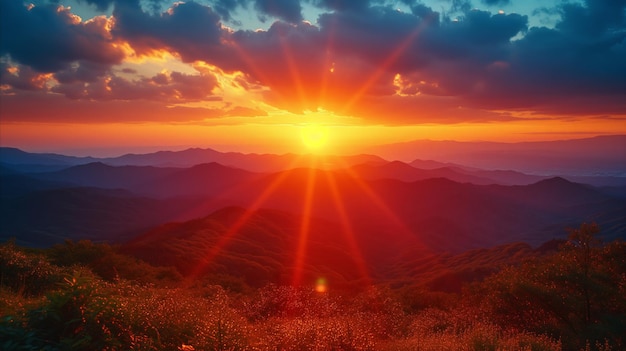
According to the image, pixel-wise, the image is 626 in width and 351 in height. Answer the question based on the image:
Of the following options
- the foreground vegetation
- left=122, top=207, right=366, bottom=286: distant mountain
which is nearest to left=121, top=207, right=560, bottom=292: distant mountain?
left=122, top=207, right=366, bottom=286: distant mountain

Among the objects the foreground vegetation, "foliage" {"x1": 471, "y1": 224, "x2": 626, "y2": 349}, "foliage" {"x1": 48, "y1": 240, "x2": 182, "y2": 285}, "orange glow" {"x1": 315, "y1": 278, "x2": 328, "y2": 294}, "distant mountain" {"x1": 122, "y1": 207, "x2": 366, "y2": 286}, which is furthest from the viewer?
"distant mountain" {"x1": 122, "y1": 207, "x2": 366, "y2": 286}

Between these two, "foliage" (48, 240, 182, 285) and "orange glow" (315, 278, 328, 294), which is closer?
"orange glow" (315, 278, 328, 294)

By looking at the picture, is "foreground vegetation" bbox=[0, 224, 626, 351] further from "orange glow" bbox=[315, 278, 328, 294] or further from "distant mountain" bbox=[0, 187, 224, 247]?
"distant mountain" bbox=[0, 187, 224, 247]

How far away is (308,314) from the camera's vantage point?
45.0 feet

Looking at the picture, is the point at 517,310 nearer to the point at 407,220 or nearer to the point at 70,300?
the point at 70,300

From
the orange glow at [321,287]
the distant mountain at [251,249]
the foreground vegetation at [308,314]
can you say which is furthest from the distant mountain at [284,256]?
the foreground vegetation at [308,314]

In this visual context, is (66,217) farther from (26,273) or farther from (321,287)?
(26,273)

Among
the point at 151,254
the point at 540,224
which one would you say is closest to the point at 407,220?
the point at 540,224

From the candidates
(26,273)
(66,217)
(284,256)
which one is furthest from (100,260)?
(66,217)

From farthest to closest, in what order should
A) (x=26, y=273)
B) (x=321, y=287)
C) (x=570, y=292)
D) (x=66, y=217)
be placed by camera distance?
(x=66, y=217)
(x=321, y=287)
(x=570, y=292)
(x=26, y=273)

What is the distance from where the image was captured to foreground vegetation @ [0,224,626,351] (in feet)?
19.8

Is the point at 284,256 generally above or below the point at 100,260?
below

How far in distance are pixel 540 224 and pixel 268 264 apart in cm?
17000

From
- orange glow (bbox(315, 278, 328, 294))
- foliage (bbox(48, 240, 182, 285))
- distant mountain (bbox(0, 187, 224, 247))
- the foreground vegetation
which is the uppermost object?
the foreground vegetation
